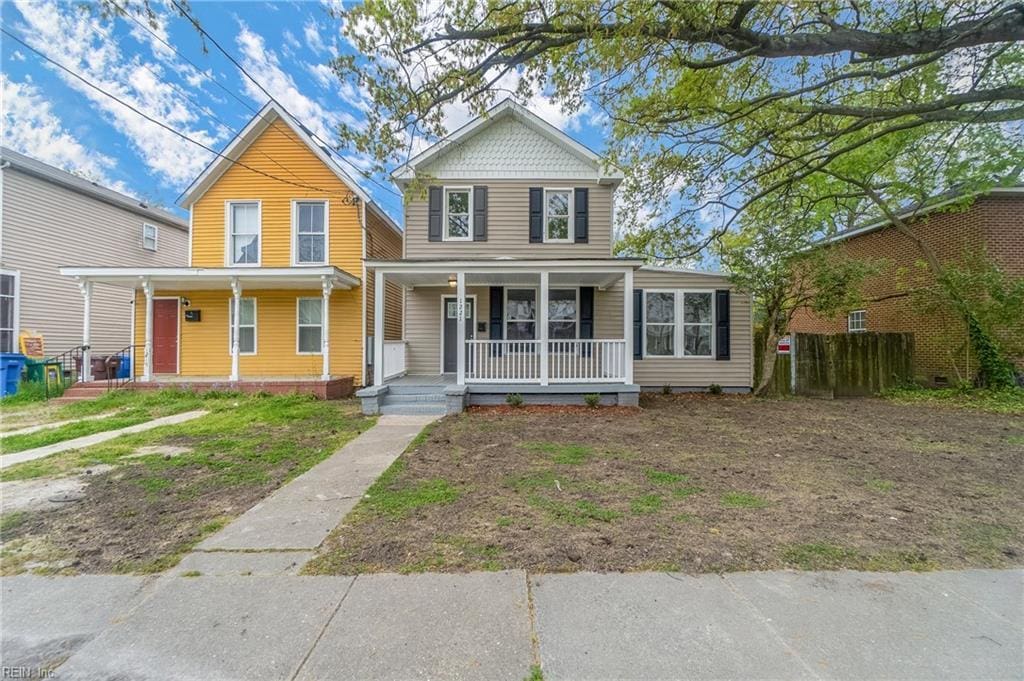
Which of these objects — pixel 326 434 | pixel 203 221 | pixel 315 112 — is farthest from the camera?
pixel 203 221

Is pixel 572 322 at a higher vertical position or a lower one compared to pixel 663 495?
higher

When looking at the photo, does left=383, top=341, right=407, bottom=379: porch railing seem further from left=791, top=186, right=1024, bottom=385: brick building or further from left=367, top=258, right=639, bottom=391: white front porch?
left=791, top=186, right=1024, bottom=385: brick building

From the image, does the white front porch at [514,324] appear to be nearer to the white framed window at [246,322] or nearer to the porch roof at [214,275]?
the porch roof at [214,275]

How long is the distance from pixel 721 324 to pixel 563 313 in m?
4.10

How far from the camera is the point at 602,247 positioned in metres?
11.0

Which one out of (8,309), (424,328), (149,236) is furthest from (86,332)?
(424,328)

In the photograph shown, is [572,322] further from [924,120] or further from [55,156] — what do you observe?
[55,156]

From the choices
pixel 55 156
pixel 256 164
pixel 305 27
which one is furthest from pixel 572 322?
pixel 55 156

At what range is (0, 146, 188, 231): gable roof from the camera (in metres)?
11.4

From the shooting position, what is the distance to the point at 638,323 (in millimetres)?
11070

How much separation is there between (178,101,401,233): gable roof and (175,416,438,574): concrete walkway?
8927 millimetres

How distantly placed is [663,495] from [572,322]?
24.0ft

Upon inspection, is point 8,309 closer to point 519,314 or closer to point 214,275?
point 214,275

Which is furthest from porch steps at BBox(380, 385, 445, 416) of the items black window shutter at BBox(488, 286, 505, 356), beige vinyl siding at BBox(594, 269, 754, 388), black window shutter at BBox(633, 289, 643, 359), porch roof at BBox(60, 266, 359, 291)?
black window shutter at BBox(633, 289, 643, 359)
